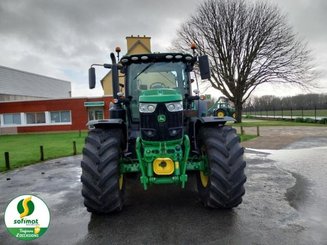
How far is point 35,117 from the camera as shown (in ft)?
94.3

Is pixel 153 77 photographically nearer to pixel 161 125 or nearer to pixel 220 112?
pixel 161 125

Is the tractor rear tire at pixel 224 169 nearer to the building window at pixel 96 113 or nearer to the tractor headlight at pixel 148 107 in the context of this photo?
the tractor headlight at pixel 148 107

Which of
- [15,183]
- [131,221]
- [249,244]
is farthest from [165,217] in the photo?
[15,183]

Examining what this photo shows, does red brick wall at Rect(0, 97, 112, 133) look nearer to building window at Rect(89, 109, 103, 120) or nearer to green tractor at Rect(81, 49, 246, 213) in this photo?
building window at Rect(89, 109, 103, 120)

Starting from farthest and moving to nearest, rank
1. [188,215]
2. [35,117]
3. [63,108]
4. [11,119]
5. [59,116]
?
1. [11,119]
2. [35,117]
3. [59,116]
4. [63,108]
5. [188,215]

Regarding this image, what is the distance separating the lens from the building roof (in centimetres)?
4091

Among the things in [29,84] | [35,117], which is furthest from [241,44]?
[29,84]

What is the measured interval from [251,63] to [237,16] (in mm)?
4927

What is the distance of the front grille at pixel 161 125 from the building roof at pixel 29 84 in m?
42.1

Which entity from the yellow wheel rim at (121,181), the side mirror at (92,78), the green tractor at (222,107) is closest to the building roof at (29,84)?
the green tractor at (222,107)

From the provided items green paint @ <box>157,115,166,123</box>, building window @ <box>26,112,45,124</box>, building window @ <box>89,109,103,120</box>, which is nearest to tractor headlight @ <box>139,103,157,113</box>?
green paint @ <box>157,115,166,123</box>

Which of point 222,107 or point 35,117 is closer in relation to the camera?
point 222,107

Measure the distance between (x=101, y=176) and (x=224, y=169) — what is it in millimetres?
1886

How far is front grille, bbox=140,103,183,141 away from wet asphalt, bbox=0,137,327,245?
1.30 meters
